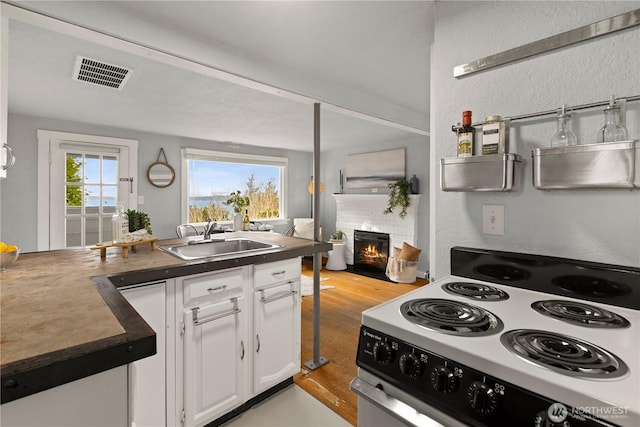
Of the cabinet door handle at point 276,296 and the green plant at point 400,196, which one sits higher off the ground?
the green plant at point 400,196

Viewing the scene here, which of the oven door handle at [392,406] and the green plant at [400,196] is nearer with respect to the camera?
the oven door handle at [392,406]

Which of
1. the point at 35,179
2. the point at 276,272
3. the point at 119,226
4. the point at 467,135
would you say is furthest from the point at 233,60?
the point at 35,179

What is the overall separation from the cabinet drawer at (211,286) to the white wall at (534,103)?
110cm

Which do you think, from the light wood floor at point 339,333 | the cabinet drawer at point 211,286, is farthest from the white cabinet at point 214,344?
the light wood floor at point 339,333

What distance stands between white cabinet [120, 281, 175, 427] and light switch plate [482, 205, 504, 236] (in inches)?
60.3

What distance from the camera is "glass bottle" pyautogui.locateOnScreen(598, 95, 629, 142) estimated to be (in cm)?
100

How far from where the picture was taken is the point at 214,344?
5.43 feet

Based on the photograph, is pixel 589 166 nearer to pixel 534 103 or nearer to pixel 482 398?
pixel 534 103

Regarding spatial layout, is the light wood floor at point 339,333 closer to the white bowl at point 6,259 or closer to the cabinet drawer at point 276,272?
the cabinet drawer at point 276,272

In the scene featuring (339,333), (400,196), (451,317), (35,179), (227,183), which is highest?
(227,183)

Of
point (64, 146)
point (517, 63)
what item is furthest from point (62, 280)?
point (64, 146)

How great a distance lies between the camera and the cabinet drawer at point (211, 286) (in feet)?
5.08

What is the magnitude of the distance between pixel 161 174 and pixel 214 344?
3.67 meters

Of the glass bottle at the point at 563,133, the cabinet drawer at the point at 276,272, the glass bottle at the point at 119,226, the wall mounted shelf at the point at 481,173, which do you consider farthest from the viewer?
the cabinet drawer at the point at 276,272
